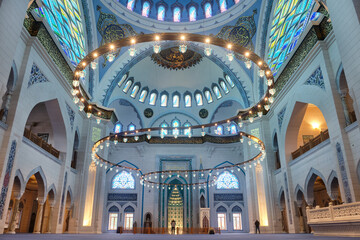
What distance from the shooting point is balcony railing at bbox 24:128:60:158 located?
9633 mm

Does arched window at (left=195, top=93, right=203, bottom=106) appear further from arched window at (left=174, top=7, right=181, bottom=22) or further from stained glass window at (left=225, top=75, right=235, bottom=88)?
arched window at (left=174, top=7, right=181, bottom=22)

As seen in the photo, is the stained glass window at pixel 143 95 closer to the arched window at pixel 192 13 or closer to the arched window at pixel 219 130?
the arched window at pixel 219 130

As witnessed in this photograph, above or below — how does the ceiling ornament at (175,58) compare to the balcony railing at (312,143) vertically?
above

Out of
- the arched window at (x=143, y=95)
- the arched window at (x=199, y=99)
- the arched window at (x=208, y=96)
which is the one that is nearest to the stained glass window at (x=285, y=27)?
the arched window at (x=208, y=96)

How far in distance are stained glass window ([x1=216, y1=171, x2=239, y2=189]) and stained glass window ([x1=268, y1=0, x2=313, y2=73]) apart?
8.53 meters

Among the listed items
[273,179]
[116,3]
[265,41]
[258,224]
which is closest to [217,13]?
[265,41]

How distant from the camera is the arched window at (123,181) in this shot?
60.9 ft

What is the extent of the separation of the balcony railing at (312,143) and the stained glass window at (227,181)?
7366mm

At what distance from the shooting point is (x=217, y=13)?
16.2 m

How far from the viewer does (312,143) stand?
10.5 metres

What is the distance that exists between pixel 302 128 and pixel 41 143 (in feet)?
38.0

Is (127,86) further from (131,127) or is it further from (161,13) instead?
(161,13)

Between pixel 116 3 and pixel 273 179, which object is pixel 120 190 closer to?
pixel 273 179

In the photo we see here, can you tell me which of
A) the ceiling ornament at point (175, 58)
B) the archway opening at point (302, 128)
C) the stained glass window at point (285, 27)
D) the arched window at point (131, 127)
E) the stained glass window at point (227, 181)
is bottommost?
the stained glass window at point (227, 181)
